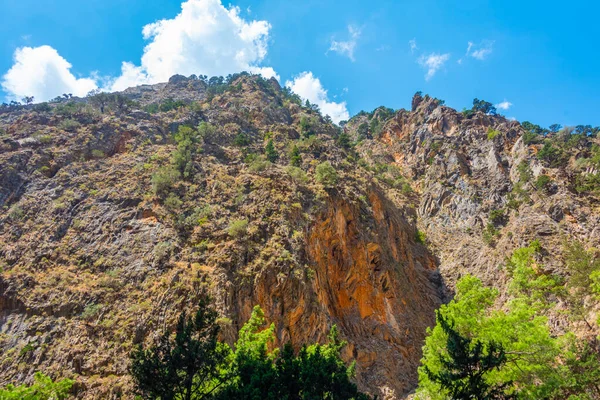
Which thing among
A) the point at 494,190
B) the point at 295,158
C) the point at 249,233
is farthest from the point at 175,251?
the point at 494,190

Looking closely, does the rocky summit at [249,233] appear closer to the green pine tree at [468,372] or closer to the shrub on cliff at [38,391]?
the shrub on cliff at [38,391]

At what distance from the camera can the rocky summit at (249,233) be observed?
21.6 metres

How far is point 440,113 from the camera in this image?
65000mm

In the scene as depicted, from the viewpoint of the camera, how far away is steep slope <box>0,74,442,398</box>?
20.9m

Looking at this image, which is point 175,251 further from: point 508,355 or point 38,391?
point 508,355

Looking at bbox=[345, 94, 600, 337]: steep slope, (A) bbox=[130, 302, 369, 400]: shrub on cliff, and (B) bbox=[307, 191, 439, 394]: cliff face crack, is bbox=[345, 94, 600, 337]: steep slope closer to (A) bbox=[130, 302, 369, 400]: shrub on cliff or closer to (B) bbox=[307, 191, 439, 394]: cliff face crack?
(B) bbox=[307, 191, 439, 394]: cliff face crack

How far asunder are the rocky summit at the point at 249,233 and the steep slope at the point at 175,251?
0.13 meters

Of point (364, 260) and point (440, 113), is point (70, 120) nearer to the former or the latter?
point (364, 260)

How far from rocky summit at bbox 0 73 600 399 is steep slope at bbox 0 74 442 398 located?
0.13 metres

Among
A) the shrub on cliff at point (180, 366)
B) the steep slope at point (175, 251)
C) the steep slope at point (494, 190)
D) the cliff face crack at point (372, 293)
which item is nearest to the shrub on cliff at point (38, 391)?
the steep slope at point (175, 251)

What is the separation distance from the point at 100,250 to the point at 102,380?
11.3 meters

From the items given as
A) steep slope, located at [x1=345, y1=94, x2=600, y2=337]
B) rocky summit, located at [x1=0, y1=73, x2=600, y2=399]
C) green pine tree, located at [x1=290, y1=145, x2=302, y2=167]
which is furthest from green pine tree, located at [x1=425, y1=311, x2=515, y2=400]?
green pine tree, located at [x1=290, y1=145, x2=302, y2=167]

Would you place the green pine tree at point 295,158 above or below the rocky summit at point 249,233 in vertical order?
above

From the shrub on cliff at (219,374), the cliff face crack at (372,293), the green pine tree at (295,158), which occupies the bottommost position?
the shrub on cliff at (219,374)
